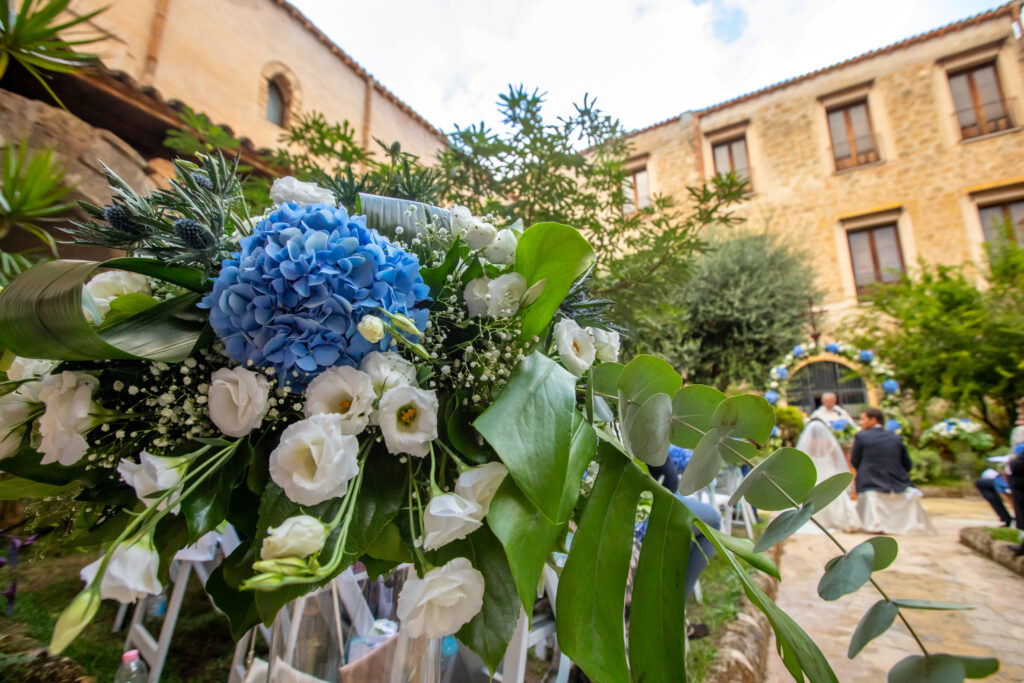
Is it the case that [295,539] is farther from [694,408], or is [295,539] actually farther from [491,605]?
[694,408]

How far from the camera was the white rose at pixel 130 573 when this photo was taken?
380 millimetres

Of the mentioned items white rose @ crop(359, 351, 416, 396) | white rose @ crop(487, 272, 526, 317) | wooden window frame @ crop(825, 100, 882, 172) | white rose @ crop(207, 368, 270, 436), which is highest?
wooden window frame @ crop(825, 100, 882, 172)

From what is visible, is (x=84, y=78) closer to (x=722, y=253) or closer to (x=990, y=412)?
(x=722, y=253)

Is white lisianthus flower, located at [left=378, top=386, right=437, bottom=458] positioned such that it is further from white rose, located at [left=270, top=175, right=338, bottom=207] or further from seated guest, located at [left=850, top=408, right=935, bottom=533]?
seated guest, located at [left=850, top=408, right=935, bottom=533]

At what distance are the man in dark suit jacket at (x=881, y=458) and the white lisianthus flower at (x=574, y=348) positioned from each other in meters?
6.64

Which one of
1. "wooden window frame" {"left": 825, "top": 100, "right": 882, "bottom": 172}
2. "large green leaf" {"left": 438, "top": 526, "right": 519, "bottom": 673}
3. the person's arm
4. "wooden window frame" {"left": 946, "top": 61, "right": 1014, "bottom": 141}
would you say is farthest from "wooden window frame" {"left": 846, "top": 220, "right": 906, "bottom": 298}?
"large green leaf" {"left": 438, "top": 526, "right": 519, "bottom": 673}

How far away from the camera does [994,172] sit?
10.8 meters

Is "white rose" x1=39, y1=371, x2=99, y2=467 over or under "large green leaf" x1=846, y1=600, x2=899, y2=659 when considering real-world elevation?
over

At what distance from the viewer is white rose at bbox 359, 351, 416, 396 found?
541mm

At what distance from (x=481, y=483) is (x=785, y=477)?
34cm

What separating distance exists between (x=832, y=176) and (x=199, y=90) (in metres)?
13.4

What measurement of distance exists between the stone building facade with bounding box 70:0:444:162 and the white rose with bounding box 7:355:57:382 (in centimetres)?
582

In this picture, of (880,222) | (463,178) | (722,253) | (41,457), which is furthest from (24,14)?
(880,222)

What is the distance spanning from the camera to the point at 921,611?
9.23ft
